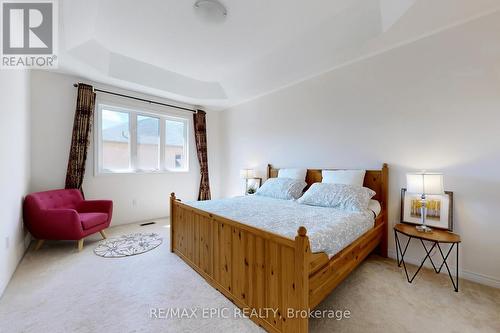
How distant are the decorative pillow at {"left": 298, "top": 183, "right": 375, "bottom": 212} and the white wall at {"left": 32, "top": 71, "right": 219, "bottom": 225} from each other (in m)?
3.17

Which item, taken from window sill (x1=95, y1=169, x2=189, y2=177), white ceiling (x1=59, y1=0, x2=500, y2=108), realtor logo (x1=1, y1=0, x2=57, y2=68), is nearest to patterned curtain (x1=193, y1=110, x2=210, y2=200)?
window sill (x1=95, y1=169, x2=189, y2=177)

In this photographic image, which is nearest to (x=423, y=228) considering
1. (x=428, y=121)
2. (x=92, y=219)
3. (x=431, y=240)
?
(x=431, y=240)

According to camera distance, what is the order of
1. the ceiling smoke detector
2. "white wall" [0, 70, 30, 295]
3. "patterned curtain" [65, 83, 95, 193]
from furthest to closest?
"patterned curtain" [65, 83, 95, 193], the ceiling smoke detector, "white wall" [0, 70, 30, 295]

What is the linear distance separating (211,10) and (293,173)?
2.51 m

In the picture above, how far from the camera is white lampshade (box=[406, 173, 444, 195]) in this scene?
6.74 ft

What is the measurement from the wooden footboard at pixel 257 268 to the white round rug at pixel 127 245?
1.04 metres

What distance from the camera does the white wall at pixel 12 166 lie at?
190 centimetres

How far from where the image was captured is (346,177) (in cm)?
283

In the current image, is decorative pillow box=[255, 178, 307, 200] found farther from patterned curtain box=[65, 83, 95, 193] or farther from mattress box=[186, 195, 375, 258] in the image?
patterned curtain box=[65, 83, 95, 193]

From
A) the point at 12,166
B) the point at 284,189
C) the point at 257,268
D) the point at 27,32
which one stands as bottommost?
the point at 257,268

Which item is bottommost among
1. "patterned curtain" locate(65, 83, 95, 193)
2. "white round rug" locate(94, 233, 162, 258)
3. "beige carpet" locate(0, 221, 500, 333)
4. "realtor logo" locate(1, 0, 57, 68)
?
"beige carpet" locate(0, 221, 500, 333)

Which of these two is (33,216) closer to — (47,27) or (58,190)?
(58,190)

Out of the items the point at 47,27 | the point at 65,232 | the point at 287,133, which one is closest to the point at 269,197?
the point at 287,133

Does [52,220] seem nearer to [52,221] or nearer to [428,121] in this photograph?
[52,221]
